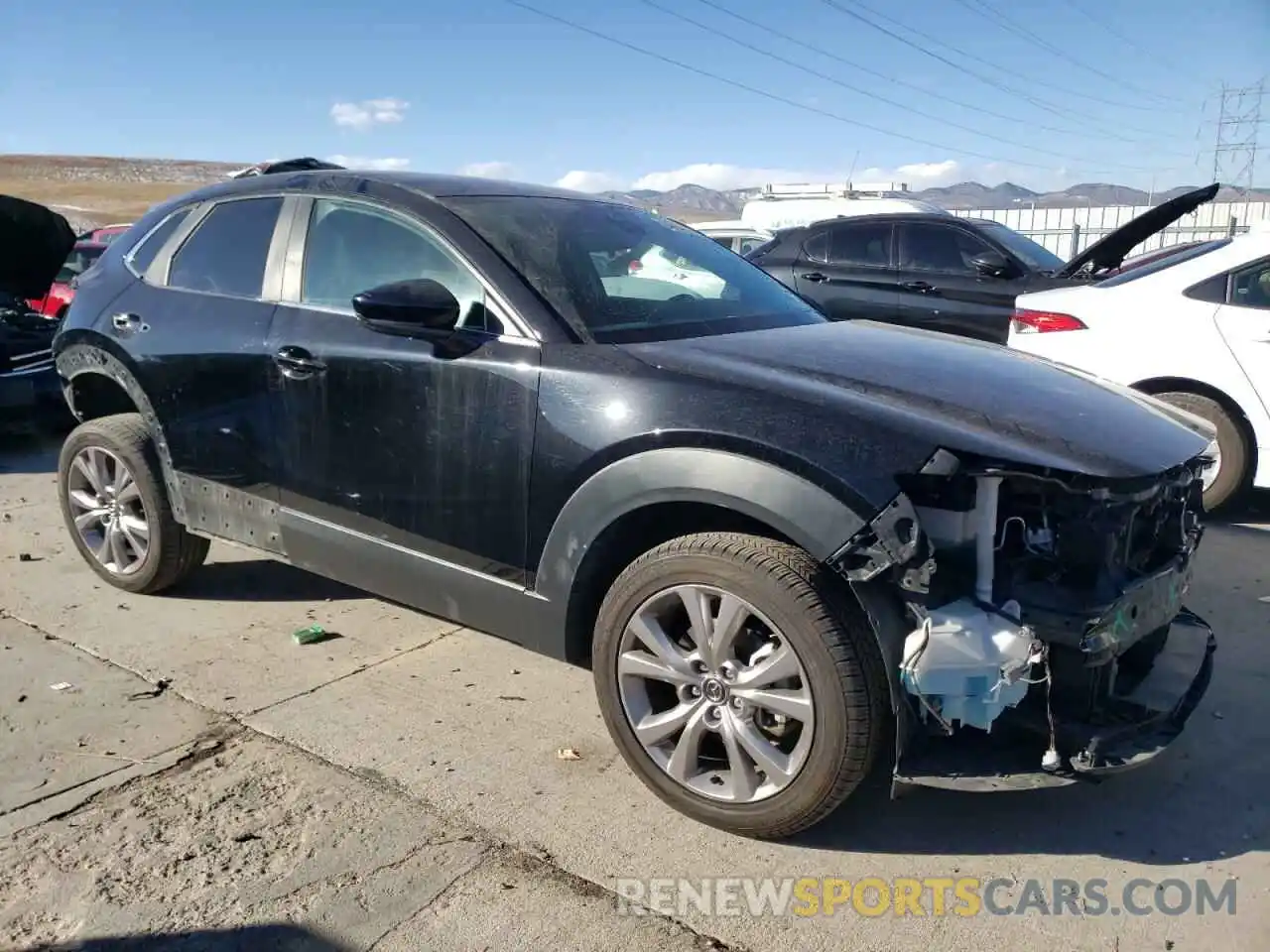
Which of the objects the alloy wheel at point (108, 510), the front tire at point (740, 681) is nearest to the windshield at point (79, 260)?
the alloy wheel at point (108, 510)

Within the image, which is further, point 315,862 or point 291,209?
point 291,209

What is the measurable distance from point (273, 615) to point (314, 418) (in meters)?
1.24

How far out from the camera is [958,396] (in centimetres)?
287

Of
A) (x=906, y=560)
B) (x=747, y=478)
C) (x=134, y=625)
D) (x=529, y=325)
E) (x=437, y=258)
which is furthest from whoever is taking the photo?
(x=134, y=625)

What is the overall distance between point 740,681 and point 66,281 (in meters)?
11.0

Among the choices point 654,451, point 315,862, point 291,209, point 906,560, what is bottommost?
point 315,862

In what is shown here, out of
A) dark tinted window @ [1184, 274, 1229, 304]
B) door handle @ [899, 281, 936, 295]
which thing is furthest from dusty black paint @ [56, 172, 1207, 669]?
door handle @ [899, 281, 936, 295]

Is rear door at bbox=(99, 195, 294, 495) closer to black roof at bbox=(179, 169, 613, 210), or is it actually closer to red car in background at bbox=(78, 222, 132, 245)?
black roof at bbox=(179, 169, 613, 210)

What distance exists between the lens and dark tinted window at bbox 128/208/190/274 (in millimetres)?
4434

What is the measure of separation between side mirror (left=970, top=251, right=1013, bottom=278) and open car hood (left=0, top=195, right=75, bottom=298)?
719 cm

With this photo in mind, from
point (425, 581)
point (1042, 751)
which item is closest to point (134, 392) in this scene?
point (425, 581)

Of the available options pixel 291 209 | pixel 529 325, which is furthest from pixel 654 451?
pixel 291 209

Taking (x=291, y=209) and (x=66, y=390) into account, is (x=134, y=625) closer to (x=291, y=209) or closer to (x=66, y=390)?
(x=66, y=390)

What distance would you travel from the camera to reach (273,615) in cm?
443
